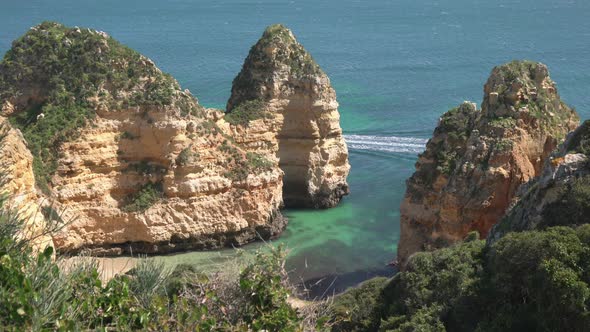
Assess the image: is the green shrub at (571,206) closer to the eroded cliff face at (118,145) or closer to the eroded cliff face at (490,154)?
the eroded cliff face at (490,154)

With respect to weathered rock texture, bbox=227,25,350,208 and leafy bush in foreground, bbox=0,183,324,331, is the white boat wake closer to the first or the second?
weathered rock texture, bbox=227,25,350,208

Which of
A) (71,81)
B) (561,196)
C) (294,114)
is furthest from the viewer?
(294,114)

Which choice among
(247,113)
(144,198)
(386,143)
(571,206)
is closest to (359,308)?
(571,206)

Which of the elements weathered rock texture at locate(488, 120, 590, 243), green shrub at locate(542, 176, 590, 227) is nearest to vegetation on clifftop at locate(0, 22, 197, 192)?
weathered rock texture at locate(488, 120, 590, 243)

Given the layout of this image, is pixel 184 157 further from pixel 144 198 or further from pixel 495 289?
pixel 495 289

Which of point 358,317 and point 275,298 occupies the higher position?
point 275,298

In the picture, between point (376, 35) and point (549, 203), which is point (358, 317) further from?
point (376, 35)

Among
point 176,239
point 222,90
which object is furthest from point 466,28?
point 176,239
